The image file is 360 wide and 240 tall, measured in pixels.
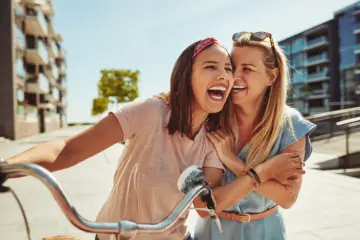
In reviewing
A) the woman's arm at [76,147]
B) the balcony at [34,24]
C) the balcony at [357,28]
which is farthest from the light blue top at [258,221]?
the balcony at [357,28]

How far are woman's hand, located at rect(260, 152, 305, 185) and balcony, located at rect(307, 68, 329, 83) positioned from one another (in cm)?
6193

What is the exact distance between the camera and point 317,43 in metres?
60.1

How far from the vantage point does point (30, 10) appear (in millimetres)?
35281

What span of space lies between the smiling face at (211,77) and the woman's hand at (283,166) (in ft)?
1.39

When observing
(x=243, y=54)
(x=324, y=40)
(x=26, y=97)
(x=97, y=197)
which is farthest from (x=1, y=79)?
(x=324, y=40)

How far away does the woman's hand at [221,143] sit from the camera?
1.79 metres

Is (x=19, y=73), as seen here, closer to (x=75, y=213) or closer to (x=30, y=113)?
(x=30, y=113)

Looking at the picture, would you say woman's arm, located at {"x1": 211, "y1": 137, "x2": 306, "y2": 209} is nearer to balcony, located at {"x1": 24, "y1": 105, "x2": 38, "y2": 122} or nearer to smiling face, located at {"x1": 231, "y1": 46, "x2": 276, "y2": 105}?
smiling face, located at {"x1": 231, "y1": 46, "x2": 276, "y2": 105}

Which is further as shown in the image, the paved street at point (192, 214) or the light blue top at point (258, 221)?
the paved street at point (192, 214)

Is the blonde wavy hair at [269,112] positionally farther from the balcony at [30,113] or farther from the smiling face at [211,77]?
the balcony at [30,113]

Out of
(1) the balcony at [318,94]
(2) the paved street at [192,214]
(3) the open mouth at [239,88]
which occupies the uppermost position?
A: (1) the balcony at [318,94]

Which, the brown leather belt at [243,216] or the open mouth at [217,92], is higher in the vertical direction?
the open mouth at [217,92]

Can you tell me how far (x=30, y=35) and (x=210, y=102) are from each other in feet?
130

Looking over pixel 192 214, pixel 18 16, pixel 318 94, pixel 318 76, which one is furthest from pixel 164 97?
pixel 318 94
